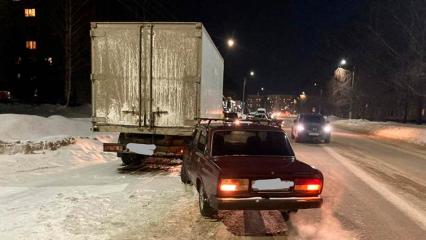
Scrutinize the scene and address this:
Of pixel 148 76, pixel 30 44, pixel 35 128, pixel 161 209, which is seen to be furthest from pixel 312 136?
pixel 30 44

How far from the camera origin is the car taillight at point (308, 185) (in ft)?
21.3

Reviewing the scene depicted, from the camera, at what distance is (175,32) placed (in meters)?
11.4

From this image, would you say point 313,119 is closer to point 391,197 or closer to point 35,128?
point 35,128

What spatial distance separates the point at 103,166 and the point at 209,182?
6872mm

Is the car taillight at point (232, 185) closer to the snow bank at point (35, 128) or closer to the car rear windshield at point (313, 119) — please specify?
the snow bank at point (35, 128)

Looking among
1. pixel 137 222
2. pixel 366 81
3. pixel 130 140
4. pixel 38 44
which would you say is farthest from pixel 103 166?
pixel 38 44

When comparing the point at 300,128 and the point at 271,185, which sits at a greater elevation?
the point at 271,185

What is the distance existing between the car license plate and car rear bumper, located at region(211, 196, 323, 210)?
0.14 metres

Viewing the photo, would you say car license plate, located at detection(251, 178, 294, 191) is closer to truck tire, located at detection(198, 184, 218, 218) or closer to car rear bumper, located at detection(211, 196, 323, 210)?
car rear bumper, located at detection(211, 196, 323, 210)

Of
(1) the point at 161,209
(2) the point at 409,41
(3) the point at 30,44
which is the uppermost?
(3) the point at 30,44

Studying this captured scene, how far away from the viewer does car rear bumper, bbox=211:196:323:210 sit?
628 centimetres

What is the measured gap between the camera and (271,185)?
6.38 m

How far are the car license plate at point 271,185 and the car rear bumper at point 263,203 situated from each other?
14 cm

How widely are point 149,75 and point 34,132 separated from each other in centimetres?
794
